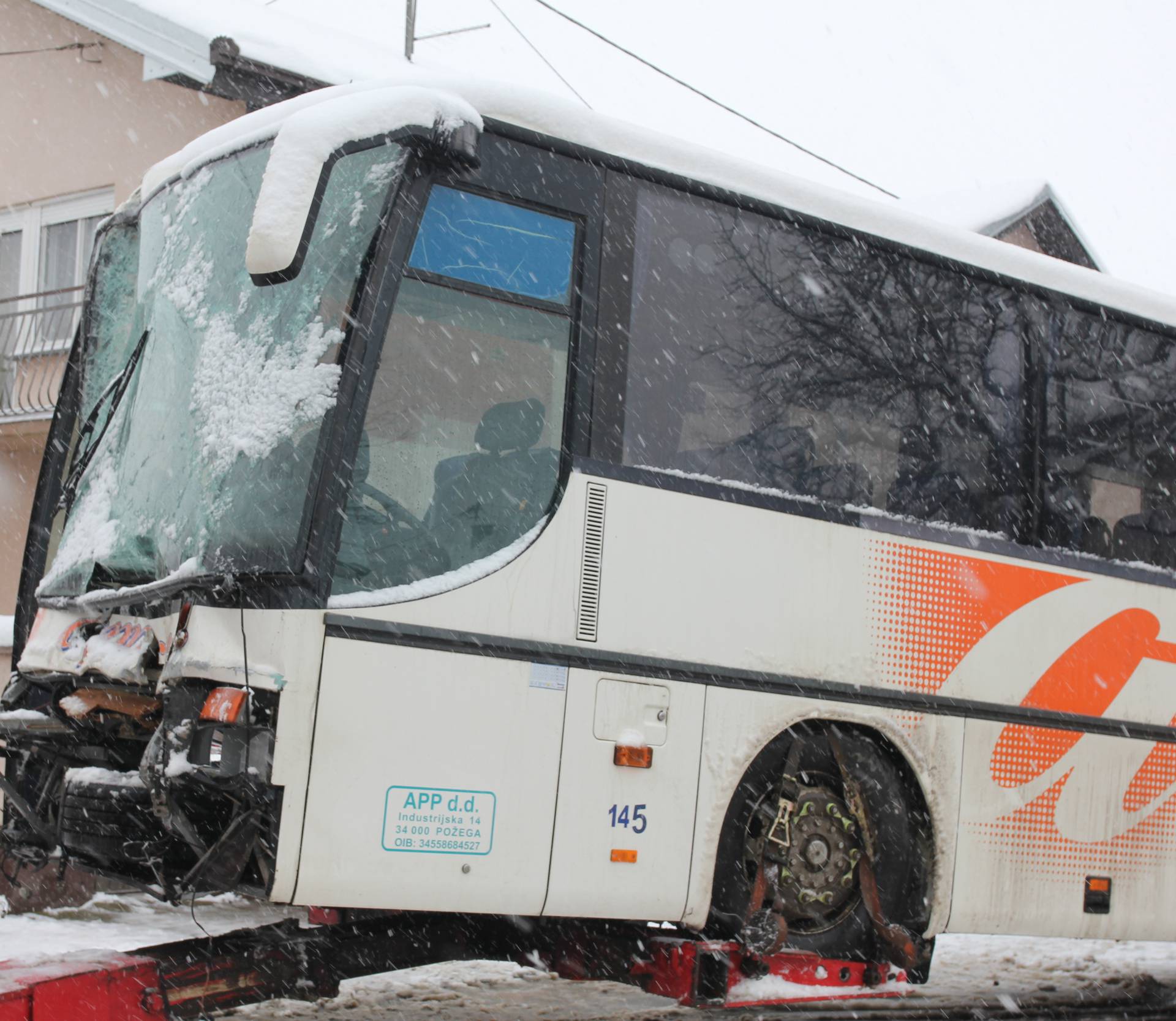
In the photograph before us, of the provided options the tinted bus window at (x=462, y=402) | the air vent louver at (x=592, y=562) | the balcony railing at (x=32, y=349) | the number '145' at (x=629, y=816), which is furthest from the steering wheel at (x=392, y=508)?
the balcony railing at (x=32, y=349)

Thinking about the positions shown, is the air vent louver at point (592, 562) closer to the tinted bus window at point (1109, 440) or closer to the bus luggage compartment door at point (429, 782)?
the bus luggage compartment door at point (429, 782)

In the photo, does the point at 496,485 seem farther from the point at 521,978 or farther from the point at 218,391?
the point at 521,978

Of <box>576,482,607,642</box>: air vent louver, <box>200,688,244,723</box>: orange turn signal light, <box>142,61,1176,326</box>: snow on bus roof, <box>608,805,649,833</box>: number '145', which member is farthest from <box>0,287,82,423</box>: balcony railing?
<box>608,805,649,833</box>: number '145'

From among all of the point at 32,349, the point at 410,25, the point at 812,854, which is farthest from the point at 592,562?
the point at 410,25

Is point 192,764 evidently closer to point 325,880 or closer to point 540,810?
point 325,880

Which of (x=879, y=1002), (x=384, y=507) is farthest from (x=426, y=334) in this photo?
(x=879, y=1002)

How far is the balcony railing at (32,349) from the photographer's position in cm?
1584

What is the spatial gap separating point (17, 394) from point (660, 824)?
Answer: 41.3 ft

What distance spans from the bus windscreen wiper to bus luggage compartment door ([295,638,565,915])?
205 centimetres

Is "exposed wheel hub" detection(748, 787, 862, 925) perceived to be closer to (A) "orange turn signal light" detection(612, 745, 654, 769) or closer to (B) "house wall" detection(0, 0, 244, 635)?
(A) "orange turn signal light" detection(612, 745, 654, 769)

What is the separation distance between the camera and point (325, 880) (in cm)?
489

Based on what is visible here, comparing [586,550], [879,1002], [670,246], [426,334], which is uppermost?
[670,246]

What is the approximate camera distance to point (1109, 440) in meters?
7.39

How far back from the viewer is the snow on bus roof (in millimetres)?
5586
